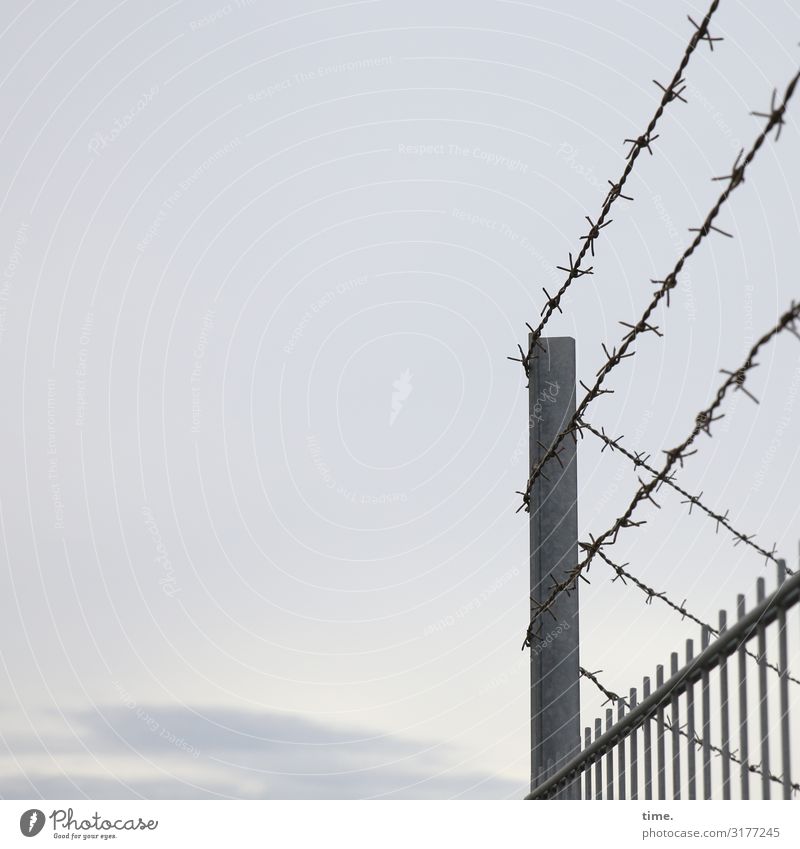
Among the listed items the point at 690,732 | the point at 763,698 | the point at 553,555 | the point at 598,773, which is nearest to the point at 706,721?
the point at 690,732

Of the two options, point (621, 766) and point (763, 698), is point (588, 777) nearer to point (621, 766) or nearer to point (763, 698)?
point (621, 766)

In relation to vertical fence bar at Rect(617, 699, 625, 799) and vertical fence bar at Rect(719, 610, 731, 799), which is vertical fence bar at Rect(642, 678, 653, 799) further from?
vertical fence bar at Rect(719, 610, 731, 799)

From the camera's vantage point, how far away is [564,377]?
6828mm

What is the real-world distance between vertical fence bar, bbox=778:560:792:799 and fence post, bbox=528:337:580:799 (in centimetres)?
262

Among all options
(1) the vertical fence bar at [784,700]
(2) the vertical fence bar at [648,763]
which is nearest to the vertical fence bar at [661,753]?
(2) the vertical fence bar at [648,763]

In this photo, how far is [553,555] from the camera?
662cm

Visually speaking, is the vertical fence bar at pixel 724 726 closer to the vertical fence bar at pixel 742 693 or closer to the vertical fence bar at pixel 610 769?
the vertical fence bar at pixel 742 693

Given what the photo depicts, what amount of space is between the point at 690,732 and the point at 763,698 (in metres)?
0.66

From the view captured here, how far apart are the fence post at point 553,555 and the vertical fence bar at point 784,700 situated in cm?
262

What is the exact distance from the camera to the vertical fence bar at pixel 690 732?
4.51 meters

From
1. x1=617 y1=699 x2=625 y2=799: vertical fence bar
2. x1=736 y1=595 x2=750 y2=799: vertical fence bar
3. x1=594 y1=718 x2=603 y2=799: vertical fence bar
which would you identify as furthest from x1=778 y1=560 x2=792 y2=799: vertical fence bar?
x1=594 y1=718 x2=603 y2=799: vertical fence bar

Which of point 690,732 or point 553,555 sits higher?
point 553,555

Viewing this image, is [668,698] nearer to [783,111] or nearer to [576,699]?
[576,699]
